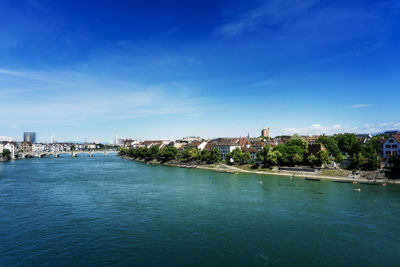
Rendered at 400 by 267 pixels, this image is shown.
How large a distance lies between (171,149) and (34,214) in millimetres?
64839

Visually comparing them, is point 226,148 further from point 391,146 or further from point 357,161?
point 391,146

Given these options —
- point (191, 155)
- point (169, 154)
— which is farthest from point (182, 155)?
point (169, 154)

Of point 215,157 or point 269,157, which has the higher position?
point 269,157

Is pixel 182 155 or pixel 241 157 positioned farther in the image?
pixel 182 155

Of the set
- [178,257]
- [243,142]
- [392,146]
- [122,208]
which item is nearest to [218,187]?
[122,208]

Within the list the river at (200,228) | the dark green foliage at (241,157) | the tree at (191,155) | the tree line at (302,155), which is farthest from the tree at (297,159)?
the tree at (191,155)

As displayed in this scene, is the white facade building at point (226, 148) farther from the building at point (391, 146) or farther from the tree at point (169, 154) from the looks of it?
the building at point (391, 146)

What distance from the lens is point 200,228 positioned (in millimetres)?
21203

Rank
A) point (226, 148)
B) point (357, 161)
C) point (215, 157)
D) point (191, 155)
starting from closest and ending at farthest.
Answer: point (357, 161), point (215, 157), point (191, 155), point (226, 148)

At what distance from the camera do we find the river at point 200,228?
A: 16250mm

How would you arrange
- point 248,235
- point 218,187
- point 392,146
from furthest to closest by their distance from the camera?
point 392,146
point 218,187
point 248,235

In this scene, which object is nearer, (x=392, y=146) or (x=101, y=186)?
(x=101, y=186)

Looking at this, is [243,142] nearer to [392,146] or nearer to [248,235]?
[392,146]

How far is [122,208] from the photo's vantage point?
27.4m
